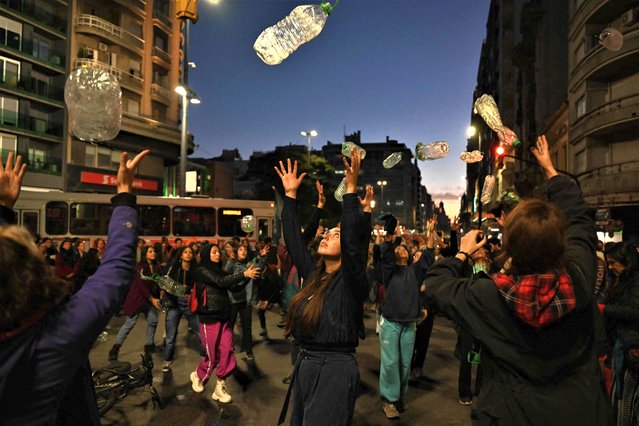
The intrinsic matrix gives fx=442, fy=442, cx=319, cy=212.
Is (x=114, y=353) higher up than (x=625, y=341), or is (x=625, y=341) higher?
(x=625, y=341)

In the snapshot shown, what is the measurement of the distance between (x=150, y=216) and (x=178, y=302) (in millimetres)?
12926

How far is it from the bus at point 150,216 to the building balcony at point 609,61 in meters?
17.1

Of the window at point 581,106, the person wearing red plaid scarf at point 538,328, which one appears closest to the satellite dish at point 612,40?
the person wearing red plaid scarf at point 538,328

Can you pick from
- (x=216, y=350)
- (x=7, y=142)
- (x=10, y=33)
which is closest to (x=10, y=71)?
(x=10, y=33)

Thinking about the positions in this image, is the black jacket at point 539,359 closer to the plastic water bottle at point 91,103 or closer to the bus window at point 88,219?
the plastic water bottle at point 91,103

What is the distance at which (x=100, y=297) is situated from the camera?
1.80m

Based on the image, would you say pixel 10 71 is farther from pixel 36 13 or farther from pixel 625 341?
pixel 625 341

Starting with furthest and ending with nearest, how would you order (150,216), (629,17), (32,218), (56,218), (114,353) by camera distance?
(629,17)
(150,216)
(56,218)
(32,218)
(114,353)

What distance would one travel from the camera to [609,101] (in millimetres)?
20797

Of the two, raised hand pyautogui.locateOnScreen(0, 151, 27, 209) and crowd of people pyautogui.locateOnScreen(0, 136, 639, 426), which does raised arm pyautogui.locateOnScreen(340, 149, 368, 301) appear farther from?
raised hand pyautogui.locateOnScreen(0, 151, 27, 209)

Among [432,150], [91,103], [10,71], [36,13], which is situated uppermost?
[36,13]

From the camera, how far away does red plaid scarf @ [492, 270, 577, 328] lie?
193 cm

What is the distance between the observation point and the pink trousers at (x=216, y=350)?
6162 millimetres

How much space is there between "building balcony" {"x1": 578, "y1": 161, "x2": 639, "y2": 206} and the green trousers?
17525mm
